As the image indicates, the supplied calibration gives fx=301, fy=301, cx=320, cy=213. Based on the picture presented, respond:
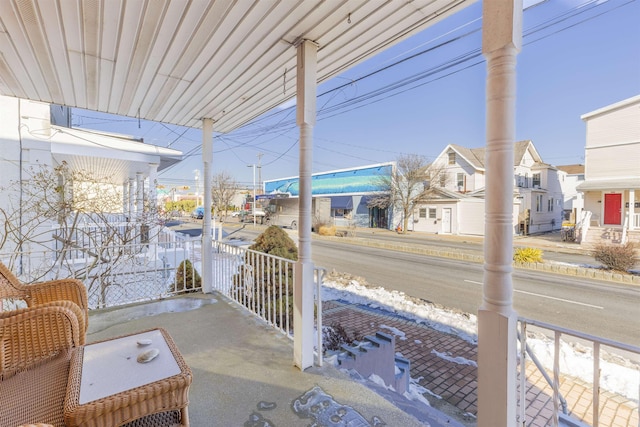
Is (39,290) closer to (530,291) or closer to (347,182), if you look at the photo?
(530,291)

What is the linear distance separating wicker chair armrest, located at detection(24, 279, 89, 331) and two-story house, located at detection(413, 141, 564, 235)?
57.4 ft

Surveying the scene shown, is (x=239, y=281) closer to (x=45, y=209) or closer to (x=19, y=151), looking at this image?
(x=45, y=209)

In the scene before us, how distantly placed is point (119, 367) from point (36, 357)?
1.77 feet

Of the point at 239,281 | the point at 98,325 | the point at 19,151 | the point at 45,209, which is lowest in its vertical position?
the point at 98,325

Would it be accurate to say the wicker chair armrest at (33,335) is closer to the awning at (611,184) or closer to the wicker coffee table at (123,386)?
the wicker coffee table at (123,386)

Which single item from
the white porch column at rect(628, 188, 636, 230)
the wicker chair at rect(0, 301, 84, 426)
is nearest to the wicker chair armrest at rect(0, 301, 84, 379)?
the wicker chair at rect(0, 301, 84, 426)

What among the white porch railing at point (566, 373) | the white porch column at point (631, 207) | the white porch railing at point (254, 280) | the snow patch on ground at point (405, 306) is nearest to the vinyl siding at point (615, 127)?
the white porch column at point (631, 207)

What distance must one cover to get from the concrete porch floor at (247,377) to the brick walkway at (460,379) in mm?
1079

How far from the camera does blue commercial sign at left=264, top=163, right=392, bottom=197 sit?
1991cm

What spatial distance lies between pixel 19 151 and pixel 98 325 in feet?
9.96

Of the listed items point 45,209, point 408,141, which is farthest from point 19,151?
point 408,141

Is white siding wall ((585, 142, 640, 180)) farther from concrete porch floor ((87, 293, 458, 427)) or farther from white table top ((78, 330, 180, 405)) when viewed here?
white table top ((78, 330, 180, 405))

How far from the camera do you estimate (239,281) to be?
397 cm

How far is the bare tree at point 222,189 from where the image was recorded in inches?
1190
